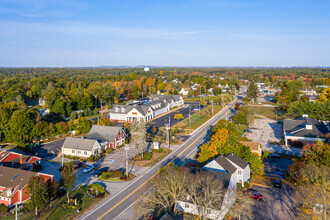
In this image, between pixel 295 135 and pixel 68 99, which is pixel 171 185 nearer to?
pixel 295 135

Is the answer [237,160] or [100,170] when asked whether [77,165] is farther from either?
[237,160]

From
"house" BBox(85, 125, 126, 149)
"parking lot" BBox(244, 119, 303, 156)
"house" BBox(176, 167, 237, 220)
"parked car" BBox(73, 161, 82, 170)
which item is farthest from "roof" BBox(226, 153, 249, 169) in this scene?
"house" BBox(85, 125, 126, 149)

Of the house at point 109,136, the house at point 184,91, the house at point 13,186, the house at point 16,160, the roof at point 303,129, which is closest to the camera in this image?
the house at point 13,186

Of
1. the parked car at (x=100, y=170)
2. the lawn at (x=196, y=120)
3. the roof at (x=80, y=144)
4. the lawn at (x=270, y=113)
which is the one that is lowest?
the parked car at (x=100, y=170)

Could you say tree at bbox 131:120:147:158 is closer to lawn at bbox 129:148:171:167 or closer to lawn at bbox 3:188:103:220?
lawn at bbox 129:148:171:167

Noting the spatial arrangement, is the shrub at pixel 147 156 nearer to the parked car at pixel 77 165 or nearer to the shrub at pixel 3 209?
the parked car at pixel 77 165

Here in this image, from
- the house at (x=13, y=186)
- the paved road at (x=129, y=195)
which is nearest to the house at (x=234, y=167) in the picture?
the paved road at (x=129, y=195)
